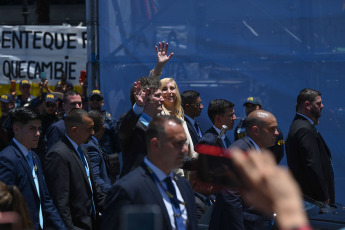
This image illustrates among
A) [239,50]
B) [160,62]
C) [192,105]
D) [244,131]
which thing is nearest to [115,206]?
[160,62]

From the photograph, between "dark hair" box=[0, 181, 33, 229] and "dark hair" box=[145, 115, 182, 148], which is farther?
"dark hair" box=[145, 115, 182, 148]

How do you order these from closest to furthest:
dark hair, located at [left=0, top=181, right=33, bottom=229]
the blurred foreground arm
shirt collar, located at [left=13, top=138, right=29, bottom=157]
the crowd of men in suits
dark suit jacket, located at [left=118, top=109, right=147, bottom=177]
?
the blurred foreground arm, dark hair, located at [left=0, top=181, right=33, bottom=229], the crowd of men in suits, dark suit jacket, located at [left=118, top=109, right=147, bottom=177], shirt collar, located at [left=13, top=138, right=29, bottom=157]

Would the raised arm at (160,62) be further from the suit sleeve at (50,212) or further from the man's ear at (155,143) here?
the man's ear at (155,143)

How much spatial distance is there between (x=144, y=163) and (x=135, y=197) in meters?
0.26

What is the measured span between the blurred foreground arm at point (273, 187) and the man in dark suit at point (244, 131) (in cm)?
613

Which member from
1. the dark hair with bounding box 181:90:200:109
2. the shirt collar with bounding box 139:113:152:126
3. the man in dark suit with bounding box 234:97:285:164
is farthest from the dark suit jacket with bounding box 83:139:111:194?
the man in dark suit with bounding box 234:97:285:164

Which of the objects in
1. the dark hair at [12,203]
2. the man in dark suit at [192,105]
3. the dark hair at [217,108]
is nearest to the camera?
the dark hair at [12,203]

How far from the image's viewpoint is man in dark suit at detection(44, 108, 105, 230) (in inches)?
221

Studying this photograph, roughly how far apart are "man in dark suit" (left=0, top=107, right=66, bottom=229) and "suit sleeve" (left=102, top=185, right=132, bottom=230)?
1.62 meters

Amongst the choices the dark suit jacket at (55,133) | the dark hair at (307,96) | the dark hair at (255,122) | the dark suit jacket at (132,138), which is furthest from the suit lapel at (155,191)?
the dark hair at (307,96)

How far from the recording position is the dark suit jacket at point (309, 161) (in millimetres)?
7016

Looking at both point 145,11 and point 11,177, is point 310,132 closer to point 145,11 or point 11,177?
point 145,11

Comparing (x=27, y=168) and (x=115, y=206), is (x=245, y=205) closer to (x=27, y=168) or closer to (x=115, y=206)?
(x=27, y=168)

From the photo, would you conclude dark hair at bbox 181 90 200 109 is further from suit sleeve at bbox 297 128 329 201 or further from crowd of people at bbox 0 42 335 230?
suit sleeve at bbox 297 128 329 201
